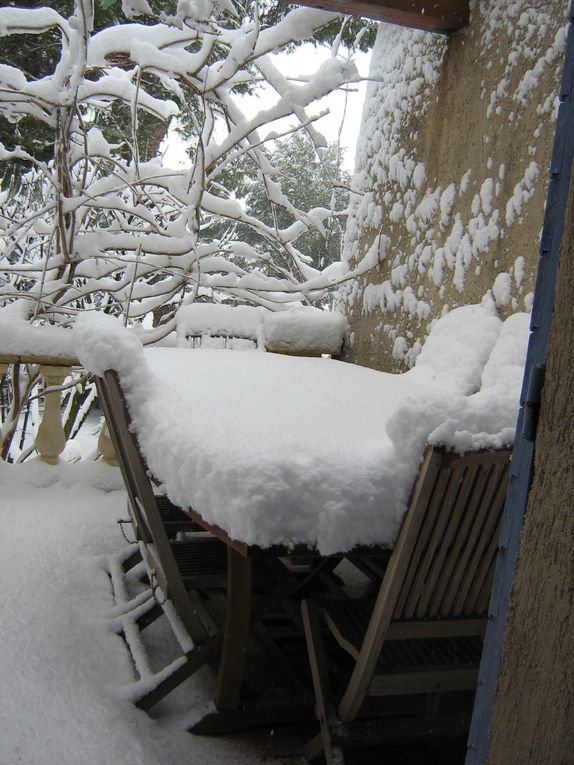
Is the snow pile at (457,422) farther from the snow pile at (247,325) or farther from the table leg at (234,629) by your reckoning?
the snow pile at (247,325)

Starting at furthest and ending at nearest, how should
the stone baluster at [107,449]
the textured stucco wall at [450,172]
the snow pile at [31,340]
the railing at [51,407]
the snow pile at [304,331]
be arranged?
the snow pile at [304,331] → the stone baluster at [107,449] → the railing at [51,407] → the snow pile at [31,340] → the textured stucco wall at [450,172]

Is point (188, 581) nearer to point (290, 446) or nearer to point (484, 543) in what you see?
point (290, 446)

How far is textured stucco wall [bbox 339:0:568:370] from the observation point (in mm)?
2965

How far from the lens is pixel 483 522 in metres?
1.38

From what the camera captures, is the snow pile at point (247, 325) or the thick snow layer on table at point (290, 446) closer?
the thick snow layer on table at point (290, 446)

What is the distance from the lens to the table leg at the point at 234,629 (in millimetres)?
1626

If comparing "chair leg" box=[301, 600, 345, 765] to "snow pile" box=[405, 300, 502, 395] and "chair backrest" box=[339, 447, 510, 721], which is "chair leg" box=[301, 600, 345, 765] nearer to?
"chair backrest" box=[339, 447, 510, 721]

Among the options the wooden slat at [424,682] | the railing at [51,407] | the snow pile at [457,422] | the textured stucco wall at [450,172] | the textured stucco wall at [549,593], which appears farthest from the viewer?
the railing at [51,407]

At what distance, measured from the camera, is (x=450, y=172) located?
12.0ft

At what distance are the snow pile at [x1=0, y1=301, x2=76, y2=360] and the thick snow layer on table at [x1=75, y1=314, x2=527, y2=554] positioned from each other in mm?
1723

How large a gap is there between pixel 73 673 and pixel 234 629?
24.5 inches

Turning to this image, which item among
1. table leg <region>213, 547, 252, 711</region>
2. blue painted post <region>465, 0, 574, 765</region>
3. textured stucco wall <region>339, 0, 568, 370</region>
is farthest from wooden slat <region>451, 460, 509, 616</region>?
textured stucco wall <region>339, 0, 568, 370</region>

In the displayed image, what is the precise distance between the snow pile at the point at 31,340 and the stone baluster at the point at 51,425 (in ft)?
0.61

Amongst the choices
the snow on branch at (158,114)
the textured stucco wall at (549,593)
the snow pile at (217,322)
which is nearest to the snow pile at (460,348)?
the snow on branch at (158,114)
